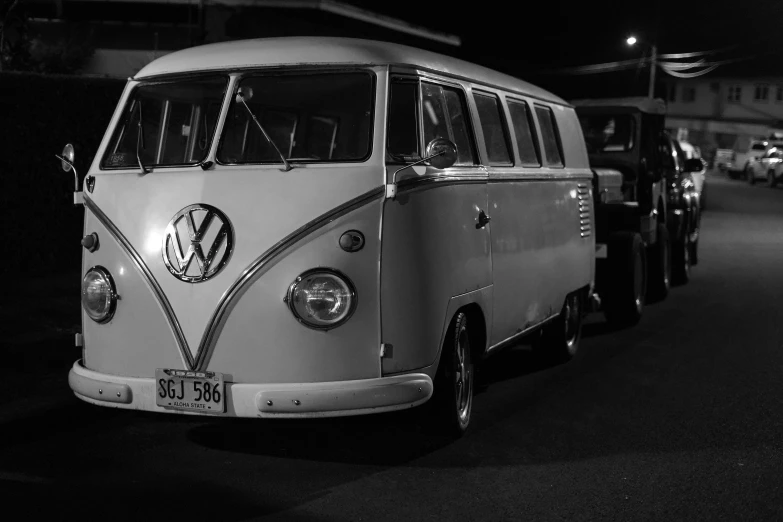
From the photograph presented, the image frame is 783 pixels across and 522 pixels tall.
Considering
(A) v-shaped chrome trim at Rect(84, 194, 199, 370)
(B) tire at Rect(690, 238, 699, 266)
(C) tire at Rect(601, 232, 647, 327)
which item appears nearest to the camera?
(A) v-shaped chrome trim at Rect(84, 194, 199, 370)

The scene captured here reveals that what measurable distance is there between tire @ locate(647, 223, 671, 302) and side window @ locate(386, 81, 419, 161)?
760cm

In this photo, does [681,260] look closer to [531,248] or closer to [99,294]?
[531,248]

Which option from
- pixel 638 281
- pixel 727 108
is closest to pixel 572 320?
pixel 638 281

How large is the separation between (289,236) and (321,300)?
1.17ft

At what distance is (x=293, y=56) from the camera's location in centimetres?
612

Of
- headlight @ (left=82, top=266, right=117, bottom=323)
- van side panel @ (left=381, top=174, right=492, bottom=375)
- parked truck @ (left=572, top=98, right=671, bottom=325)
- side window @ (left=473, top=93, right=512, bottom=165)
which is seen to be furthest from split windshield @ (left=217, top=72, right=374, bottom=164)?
parked truck @ (left=572, top=98, right=671, bottom=325)

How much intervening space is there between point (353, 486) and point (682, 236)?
1000 cm

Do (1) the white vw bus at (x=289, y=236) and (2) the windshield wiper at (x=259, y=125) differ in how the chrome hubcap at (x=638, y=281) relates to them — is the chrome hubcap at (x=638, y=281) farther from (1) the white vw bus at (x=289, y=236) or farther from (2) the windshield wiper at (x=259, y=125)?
(2) the windshield wiper at (x=259, y=125)

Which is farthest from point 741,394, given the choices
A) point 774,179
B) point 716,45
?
point 716,45

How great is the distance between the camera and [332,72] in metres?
6.11

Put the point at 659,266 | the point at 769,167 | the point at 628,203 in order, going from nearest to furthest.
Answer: the point at 628,203, the point at 659,266, the point at 769,167

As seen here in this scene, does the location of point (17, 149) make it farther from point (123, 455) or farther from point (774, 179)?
point (774, 179)

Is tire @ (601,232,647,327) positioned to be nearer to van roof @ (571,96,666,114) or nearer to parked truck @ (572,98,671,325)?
parked truck @ (572,98,671,325)

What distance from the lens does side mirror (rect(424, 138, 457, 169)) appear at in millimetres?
5824
